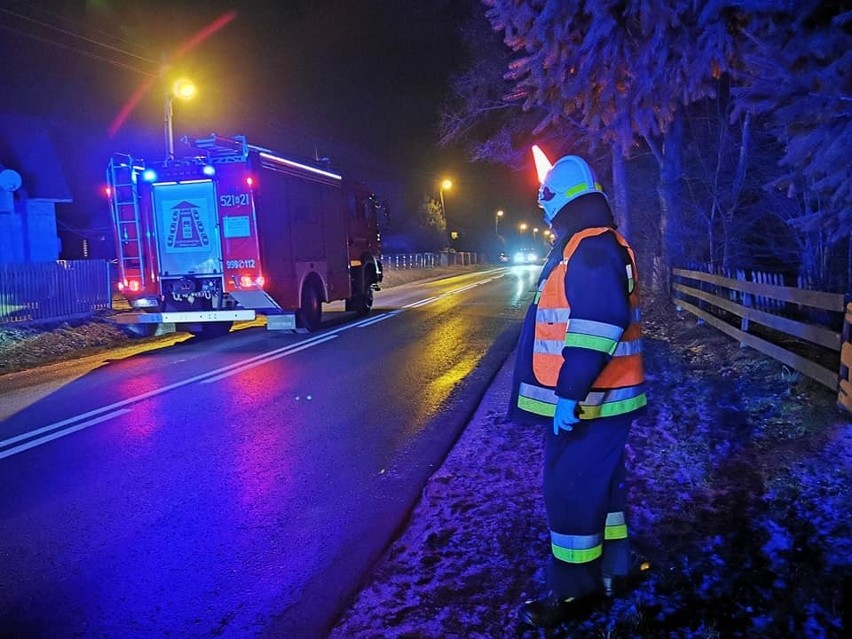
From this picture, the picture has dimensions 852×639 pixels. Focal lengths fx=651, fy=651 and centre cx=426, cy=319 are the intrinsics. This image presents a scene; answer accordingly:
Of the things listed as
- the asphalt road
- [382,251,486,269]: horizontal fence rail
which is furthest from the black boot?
[382,251,486,269]: horizontal fence rail

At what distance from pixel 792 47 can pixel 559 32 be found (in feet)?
6.85

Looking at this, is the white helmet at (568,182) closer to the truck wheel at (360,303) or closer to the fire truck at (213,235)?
the fire truck at (213,235)

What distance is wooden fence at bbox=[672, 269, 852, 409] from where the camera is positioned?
5.55 m

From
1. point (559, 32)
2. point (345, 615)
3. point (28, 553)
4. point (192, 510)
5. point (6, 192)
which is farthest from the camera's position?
point (6, 192)

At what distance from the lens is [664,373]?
26.9 feet

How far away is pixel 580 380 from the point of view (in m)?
2.67

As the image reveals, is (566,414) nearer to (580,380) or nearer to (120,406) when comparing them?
(580,380)

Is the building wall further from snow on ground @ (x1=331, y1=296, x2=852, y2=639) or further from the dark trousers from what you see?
the dark trousers

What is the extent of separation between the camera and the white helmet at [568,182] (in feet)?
9.71

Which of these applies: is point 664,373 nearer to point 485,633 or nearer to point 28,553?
point 485,633

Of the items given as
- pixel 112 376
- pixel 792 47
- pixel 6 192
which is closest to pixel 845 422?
pixel 792 47

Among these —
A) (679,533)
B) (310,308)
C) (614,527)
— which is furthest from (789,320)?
(310,308)

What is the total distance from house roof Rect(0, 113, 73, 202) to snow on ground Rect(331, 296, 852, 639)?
23690 mm

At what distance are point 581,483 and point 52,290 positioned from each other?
534 inches
